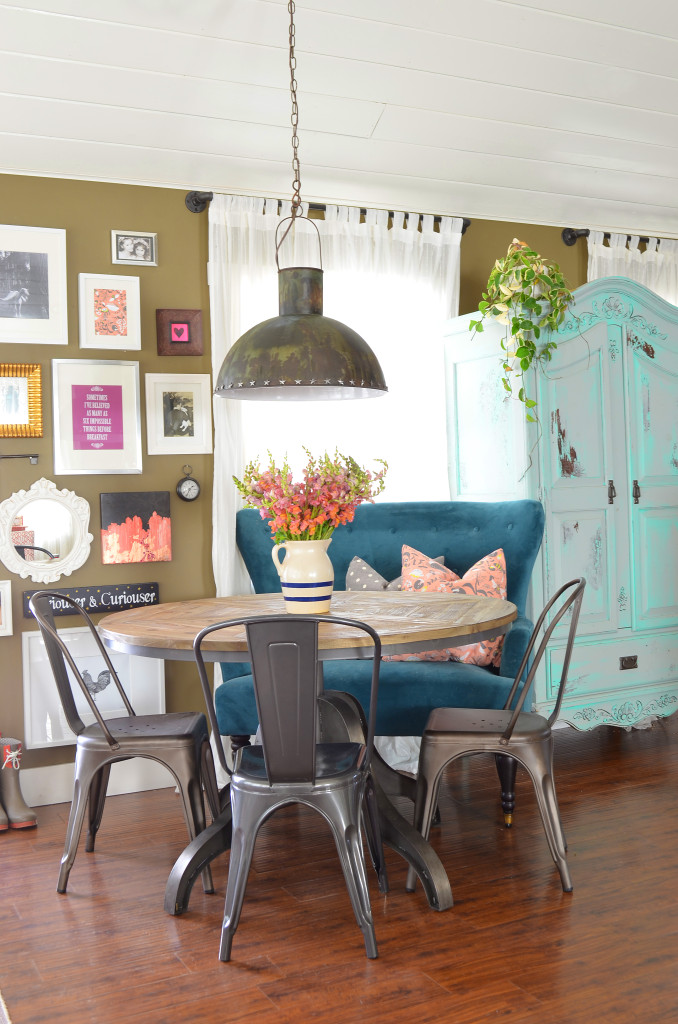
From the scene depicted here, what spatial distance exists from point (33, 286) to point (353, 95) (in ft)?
4.75

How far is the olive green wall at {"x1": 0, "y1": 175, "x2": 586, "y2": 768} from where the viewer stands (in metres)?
3.62

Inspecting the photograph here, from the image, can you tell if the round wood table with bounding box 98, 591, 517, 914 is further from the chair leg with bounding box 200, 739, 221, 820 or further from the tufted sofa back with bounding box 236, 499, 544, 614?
the tufted sofa back with bounding box 236, 499, 544, 614

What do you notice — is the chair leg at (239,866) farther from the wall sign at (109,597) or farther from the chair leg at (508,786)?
the wall sign at (109,597)

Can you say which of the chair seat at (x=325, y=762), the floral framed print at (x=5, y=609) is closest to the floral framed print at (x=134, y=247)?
the floral framed print at (x=5, y=609)

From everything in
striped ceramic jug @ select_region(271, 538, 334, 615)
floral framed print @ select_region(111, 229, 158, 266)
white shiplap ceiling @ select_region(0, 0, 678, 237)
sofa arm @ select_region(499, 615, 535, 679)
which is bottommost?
sofa arm @ select_region(499, 615, 535, 679)

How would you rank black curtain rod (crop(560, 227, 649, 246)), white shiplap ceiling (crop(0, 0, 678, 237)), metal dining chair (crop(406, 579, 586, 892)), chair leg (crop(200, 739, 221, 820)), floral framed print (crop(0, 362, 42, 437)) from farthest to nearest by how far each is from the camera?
black curtain rod (crop(560, 227, 649, 246))
floral framed print (crop(0, 362, 42, 437))
white shiplap ceiling (crop(0, 0, 678, 237))
chair leg (crop(200, 739, 221, 820))
metal dining chair (crop(406, 579, 586, 892))

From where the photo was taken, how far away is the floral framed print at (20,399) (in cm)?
360

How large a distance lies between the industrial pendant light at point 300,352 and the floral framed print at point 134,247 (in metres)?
1.30

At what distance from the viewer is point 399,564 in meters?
3.94

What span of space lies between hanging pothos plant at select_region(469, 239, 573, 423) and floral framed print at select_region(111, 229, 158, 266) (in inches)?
55.4

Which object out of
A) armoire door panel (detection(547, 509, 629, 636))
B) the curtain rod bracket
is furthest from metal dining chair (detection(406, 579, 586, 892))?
the curtain rod bracket

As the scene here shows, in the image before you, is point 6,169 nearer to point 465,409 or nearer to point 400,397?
point 400,397

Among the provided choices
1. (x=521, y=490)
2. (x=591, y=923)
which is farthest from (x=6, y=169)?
(x=591, y=923)

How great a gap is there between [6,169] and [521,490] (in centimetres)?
244
